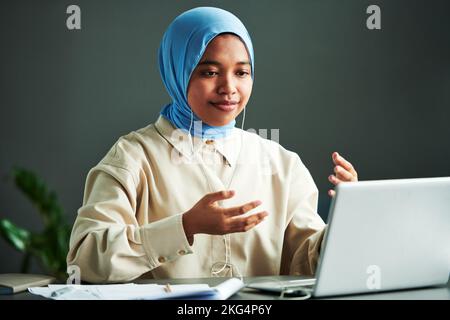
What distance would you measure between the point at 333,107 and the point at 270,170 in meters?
1.75

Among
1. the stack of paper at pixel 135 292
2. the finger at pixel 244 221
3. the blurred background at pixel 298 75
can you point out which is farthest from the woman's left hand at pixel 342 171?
the blurred background at pixel 298 75

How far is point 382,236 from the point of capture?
133 cm

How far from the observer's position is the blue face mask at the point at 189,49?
73.7 inches

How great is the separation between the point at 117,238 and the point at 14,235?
230 centimetres

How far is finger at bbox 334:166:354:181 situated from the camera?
1686mm

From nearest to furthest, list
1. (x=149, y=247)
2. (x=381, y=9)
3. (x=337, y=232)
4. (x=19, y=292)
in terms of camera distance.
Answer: (x=337, y=232), (x=19, y=292), (x=149, y=247), (x=381, y=9)

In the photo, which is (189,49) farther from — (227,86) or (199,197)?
(199,197)

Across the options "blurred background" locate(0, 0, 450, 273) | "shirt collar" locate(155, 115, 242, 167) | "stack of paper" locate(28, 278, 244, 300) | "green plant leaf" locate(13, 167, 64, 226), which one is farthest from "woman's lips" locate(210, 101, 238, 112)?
"green plant leaf" locate(13, 167, 64, 226)

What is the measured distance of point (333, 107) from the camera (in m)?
3.69

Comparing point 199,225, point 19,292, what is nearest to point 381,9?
point 199,225

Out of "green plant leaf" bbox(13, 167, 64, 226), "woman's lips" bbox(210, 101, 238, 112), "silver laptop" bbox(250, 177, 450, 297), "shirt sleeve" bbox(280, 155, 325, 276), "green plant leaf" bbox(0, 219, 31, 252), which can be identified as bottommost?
"green plant leaf" bbox(0, 219, 31, 252)

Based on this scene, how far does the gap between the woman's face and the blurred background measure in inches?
70.0

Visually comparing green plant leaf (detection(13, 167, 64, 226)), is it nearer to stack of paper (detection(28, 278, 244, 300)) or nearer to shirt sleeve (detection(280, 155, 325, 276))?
shirt sleeve (detection(280, 155, 325, 276))

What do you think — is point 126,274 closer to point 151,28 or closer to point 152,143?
point 152,143
